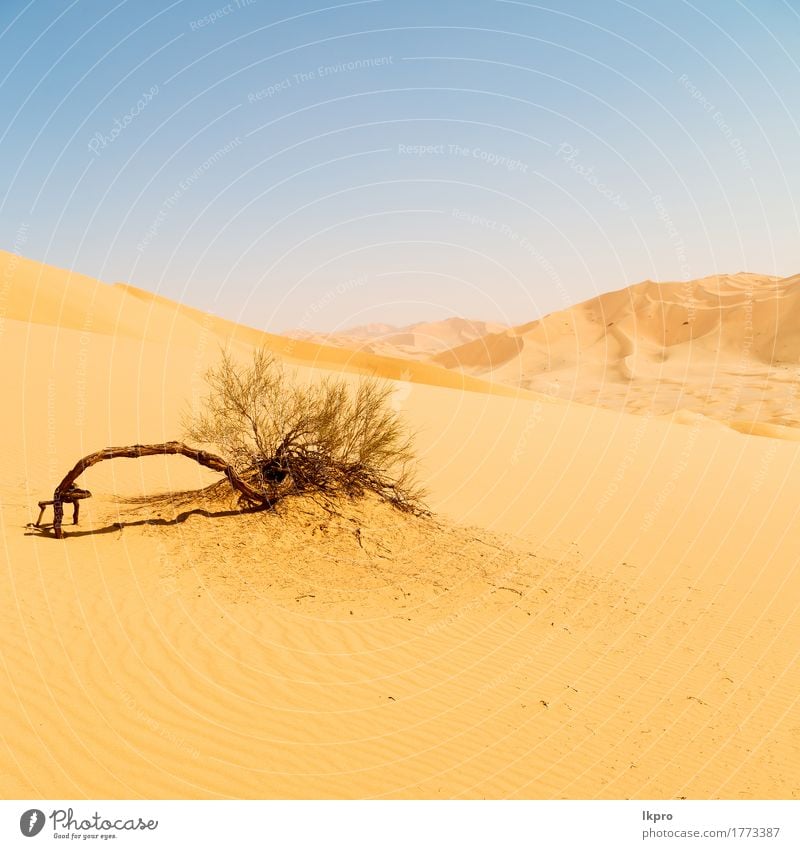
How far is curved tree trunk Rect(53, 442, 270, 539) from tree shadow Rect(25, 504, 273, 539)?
16 cm

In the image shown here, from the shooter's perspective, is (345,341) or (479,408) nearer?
(479,408)

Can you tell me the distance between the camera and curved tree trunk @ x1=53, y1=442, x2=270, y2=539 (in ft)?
32.1

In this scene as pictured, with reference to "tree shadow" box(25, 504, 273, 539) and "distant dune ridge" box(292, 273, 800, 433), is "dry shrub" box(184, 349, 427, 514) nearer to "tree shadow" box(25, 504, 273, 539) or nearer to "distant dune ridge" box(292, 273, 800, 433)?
"tree shadow" box(25, 504, 273, 539)

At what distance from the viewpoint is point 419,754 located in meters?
5.87

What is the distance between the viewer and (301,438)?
41.0 feet

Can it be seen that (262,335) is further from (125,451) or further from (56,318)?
(125,451)

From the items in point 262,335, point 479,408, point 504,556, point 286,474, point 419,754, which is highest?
point 262,335

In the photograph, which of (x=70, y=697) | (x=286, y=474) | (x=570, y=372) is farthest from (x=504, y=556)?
(x=570, y=372)

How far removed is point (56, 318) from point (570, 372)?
155 ft

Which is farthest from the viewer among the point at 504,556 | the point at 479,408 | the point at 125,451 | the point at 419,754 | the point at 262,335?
the point at 262,335

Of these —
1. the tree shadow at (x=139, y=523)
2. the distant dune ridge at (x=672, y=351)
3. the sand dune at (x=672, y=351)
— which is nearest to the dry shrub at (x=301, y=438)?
the tree shadow at (x=139, y=523)
